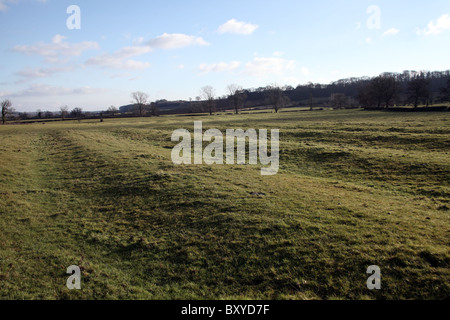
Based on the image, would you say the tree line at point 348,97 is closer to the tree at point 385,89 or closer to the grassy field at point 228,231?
the tree at point 385,89

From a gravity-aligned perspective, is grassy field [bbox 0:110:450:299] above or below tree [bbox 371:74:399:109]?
below

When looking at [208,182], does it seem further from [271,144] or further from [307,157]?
[271,144]

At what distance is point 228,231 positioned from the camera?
9.89m

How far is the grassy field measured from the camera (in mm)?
7129

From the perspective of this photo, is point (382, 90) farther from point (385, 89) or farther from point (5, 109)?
point (5, 109)

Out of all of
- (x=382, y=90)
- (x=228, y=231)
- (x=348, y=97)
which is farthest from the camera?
(x=348, y=97)

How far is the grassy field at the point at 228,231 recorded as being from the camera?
281 inches

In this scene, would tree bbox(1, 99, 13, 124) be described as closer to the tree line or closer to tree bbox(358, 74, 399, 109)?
the tree line

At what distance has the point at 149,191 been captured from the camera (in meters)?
14.7

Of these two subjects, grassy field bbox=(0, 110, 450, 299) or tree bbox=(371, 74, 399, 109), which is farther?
tree bbox=(371, 74, 399, 109)

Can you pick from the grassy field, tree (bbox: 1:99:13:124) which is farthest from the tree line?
the grassy field

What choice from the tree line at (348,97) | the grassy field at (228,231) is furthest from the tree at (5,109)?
the grassy field at (228,231)

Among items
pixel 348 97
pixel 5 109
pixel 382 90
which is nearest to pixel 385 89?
pixel 382 90
